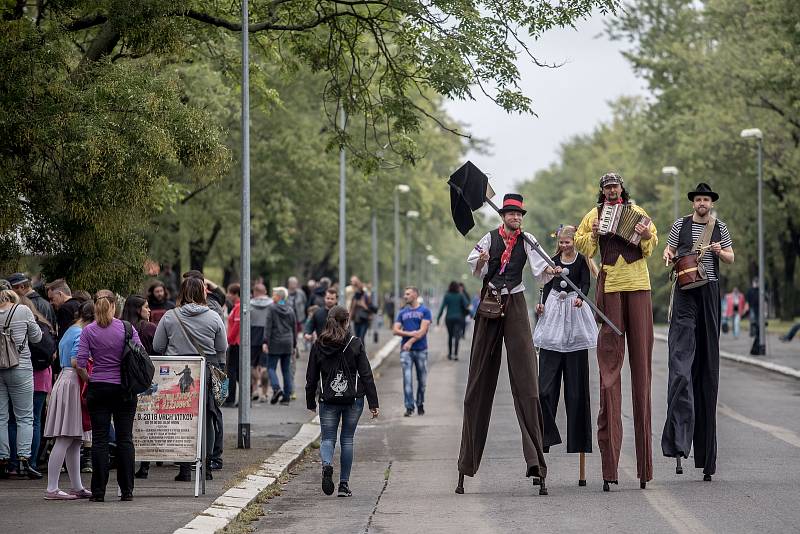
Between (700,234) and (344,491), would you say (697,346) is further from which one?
(344,491)

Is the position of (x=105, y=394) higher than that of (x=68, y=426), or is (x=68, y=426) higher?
(x=105, y=394)

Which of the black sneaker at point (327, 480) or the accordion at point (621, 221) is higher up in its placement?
the accordion at point (621, 221)

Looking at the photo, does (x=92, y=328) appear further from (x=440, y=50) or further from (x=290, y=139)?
(x=290, y=139)

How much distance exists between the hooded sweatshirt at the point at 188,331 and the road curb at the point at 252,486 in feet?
4.05

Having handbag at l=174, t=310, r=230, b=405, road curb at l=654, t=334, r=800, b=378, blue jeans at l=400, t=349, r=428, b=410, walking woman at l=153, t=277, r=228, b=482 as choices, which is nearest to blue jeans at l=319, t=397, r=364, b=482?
handbag at l=174, t=310, r=230, b=405

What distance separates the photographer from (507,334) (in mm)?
11242

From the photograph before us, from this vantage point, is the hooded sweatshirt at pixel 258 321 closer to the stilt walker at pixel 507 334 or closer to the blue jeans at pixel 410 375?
the blue jeans at pixel 410 375

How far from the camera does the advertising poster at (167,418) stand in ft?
39.0

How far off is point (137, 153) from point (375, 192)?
38.7m

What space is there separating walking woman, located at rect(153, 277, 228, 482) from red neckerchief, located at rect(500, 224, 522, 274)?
9.73 feet

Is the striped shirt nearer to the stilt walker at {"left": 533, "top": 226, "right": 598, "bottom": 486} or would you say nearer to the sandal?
the stilt walker at {"left": 533, "top": 226, "right": 598, "bottom": 486}

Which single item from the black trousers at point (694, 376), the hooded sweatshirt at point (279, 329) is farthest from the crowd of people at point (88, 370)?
the hooded sweatshirt at point (279, 329)

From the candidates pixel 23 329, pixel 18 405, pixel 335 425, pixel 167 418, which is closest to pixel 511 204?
pixel 335 425

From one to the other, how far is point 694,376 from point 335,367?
2925 millimetres
